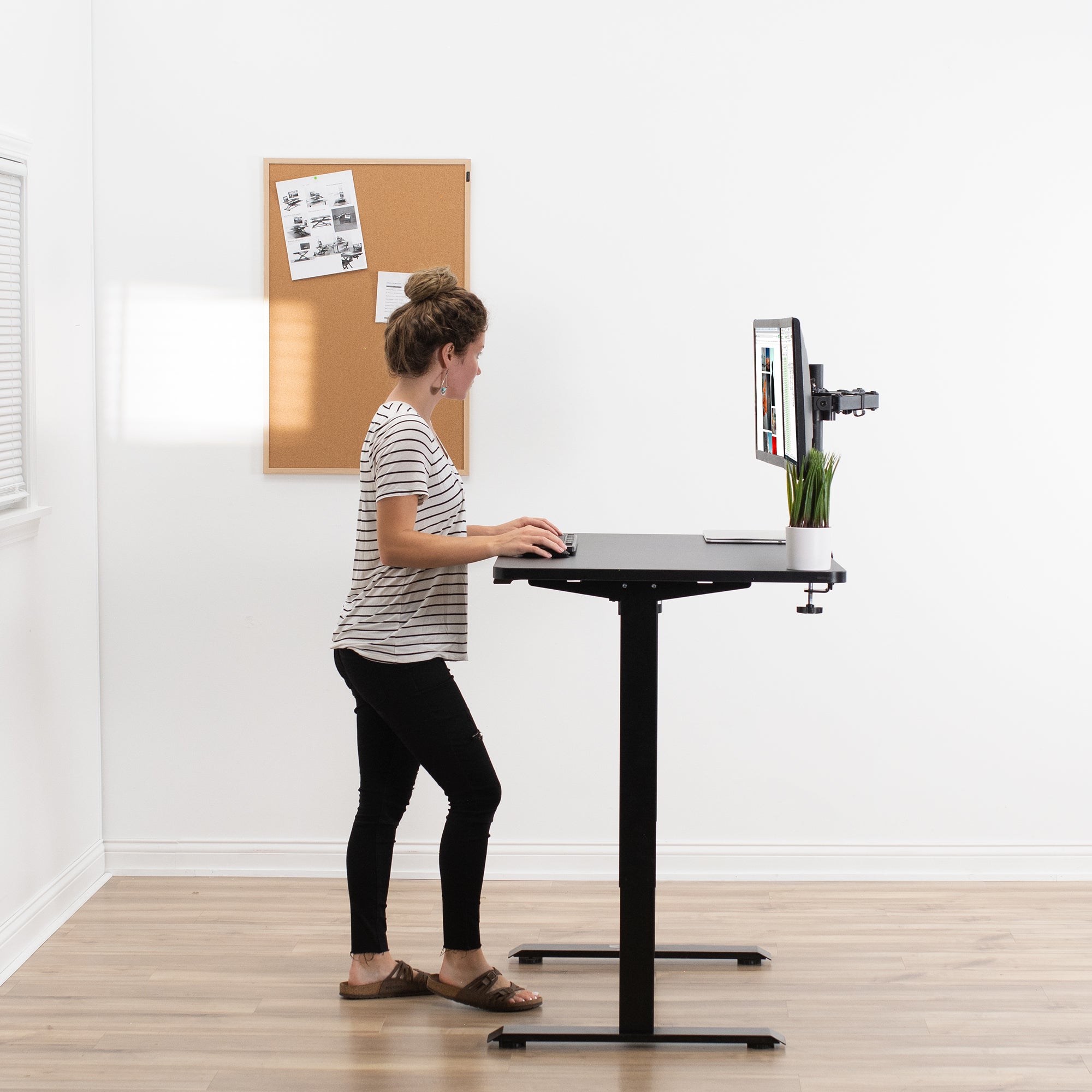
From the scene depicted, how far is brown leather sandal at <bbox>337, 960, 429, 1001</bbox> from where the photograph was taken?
8.41 ft

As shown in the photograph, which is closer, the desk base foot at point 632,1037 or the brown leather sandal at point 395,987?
the desk base foot at point 632,1037

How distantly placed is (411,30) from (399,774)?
78.1 inches

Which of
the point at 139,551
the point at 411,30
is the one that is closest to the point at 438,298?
the point at 411,30

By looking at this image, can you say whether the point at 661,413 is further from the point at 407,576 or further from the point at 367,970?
the point at 367,970

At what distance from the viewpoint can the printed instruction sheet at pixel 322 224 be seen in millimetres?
3146

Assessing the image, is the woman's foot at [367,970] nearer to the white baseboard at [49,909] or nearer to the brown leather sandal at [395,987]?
the brown leather sandal at [395,987]

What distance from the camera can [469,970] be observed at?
2.52 meters

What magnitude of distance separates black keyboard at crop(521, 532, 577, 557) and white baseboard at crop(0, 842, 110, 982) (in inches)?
62.4

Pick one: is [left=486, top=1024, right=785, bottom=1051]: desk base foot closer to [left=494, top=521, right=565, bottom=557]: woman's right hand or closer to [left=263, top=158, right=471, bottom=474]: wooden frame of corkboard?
[left=494, top=521, right=565, bottom=557]: woman's right hand

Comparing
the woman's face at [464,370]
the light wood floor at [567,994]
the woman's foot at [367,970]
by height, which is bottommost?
the light wood floor at [567,994]

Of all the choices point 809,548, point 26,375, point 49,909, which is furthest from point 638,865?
point 26,375

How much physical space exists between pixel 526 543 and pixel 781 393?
70 cm

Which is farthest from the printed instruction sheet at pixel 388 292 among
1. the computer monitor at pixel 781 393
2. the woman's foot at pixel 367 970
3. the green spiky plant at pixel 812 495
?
the woman's foot at pixel 367 970

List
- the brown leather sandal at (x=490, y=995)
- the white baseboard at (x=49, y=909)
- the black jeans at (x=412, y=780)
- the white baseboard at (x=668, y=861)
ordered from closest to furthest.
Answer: the black jeans at (x=412, y=780) < the brown leather sandal at (x=490, y=995) < the white baseboard at (x=49, y=909) < the white baseboard at (x=668, y=861)
